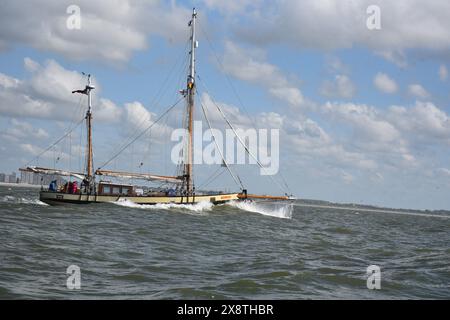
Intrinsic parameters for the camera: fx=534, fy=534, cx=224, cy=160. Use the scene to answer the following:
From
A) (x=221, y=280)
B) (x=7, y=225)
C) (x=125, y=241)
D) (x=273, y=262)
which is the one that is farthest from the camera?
(x=7, y=225)

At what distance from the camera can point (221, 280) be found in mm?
19703

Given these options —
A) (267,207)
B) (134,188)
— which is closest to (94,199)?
(134,188)

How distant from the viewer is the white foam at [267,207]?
7025cm

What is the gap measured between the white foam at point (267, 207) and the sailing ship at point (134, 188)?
0.68m

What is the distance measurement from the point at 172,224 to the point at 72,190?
26437 mm

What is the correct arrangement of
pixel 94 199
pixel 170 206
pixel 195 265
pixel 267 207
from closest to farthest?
pixel 195 265 < pixel 94 199 < pixel 170 206 < pixel 267 207

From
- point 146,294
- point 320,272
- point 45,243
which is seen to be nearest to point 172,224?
point 45,243

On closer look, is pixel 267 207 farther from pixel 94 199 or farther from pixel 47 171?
pixel 47 171

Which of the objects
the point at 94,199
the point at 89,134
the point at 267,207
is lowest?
the point at 267,207

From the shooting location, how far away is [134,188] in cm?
6638

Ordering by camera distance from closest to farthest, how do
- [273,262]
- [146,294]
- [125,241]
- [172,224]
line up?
[146,294] → [273,262] → [125,241] → [172,224]

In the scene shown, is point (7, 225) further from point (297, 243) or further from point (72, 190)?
point (72, 190)

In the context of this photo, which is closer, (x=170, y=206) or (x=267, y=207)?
(x=170, y=206)

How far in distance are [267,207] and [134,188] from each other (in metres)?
17.6
